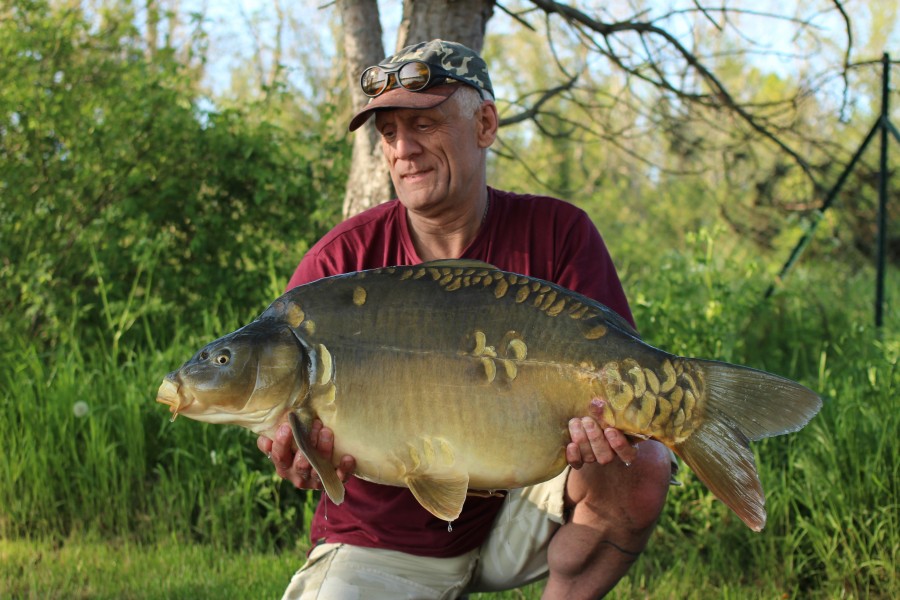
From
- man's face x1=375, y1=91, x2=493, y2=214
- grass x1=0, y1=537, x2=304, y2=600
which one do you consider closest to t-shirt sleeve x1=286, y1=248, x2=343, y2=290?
man's face x1=375, y1=91, x2=493, y2=214

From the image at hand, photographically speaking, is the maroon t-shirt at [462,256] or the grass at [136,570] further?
the grass at [136,570]

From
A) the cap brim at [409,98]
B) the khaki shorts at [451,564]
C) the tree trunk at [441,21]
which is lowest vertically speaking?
the khaki shorts at [451,564]

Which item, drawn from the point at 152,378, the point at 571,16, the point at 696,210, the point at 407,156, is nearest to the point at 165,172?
the point at 152,378

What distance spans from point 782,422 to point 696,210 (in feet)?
39.2

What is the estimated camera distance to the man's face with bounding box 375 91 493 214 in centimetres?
274

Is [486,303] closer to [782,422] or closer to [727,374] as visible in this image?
[727,374]

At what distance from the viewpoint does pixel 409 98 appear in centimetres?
271

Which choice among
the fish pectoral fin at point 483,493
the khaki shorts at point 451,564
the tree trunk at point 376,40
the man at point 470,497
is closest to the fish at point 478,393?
the fish pectoral fin at point 483,493

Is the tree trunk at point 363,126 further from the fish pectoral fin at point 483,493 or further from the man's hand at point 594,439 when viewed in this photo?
the man's hand at point 594,439

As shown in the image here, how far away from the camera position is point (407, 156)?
9.04ft

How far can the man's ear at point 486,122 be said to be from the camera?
2871mm

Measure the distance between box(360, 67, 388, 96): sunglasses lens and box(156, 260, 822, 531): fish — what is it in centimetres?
86

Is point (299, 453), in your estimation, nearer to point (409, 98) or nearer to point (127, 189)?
point (409, 98)

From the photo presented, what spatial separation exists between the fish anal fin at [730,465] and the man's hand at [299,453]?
31.7 inches
